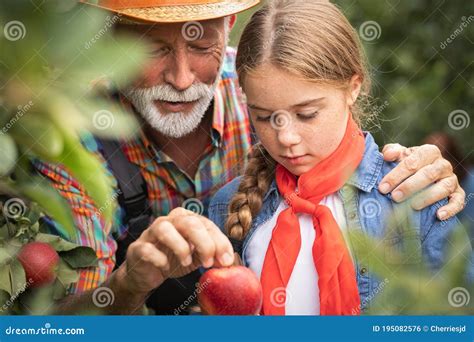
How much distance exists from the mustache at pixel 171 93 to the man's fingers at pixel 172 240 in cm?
60

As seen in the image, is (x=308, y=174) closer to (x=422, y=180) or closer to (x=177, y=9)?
(x=422, y=180)

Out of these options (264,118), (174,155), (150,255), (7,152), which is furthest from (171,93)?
(7,152)

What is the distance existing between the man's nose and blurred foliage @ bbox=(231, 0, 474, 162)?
0.61 metres

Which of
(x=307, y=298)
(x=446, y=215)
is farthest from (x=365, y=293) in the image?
(x=446, y=215)

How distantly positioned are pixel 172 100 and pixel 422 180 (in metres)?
0.82

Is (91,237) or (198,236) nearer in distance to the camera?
(198,236)

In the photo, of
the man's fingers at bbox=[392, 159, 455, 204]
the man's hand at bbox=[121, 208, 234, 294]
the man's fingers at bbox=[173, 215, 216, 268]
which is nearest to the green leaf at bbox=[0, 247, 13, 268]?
the man's hand at bbox=[121, 208, 234, 294]

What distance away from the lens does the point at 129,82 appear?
2547mm

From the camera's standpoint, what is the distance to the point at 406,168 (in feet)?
8.15

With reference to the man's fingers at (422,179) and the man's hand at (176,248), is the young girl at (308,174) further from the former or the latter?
the man's hand at (176,248)

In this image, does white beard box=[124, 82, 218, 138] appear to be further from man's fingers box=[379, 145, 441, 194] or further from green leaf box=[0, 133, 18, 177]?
green leaf box=[0, 133, 18, 177]

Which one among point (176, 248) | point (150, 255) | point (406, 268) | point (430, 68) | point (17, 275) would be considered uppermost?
point (430, 68)

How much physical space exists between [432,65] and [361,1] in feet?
1.08

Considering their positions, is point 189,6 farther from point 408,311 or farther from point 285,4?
point 408,311
